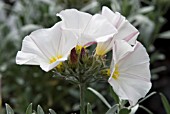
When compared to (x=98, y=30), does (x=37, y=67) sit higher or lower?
lower

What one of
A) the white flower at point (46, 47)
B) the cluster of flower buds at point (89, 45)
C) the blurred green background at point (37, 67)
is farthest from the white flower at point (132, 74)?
the blurred green background at point (37, 67)

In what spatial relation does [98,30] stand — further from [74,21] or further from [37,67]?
[37,67]


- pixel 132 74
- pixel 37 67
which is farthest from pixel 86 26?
pixel 37 67

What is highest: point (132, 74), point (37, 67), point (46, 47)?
point (46, 47)

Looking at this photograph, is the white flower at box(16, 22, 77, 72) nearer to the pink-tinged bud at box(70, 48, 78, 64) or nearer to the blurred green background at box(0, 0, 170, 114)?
the pink-tinged bud at box(70, 48, 78, 64)

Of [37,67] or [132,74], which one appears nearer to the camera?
[132,74]

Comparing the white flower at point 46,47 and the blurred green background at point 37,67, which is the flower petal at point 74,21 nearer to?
the white flower at point 46,47

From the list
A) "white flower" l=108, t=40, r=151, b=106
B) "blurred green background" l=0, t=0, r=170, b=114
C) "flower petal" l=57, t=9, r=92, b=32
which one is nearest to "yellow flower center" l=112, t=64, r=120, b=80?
"white flower" l=108, t=40, r=151, b=106
